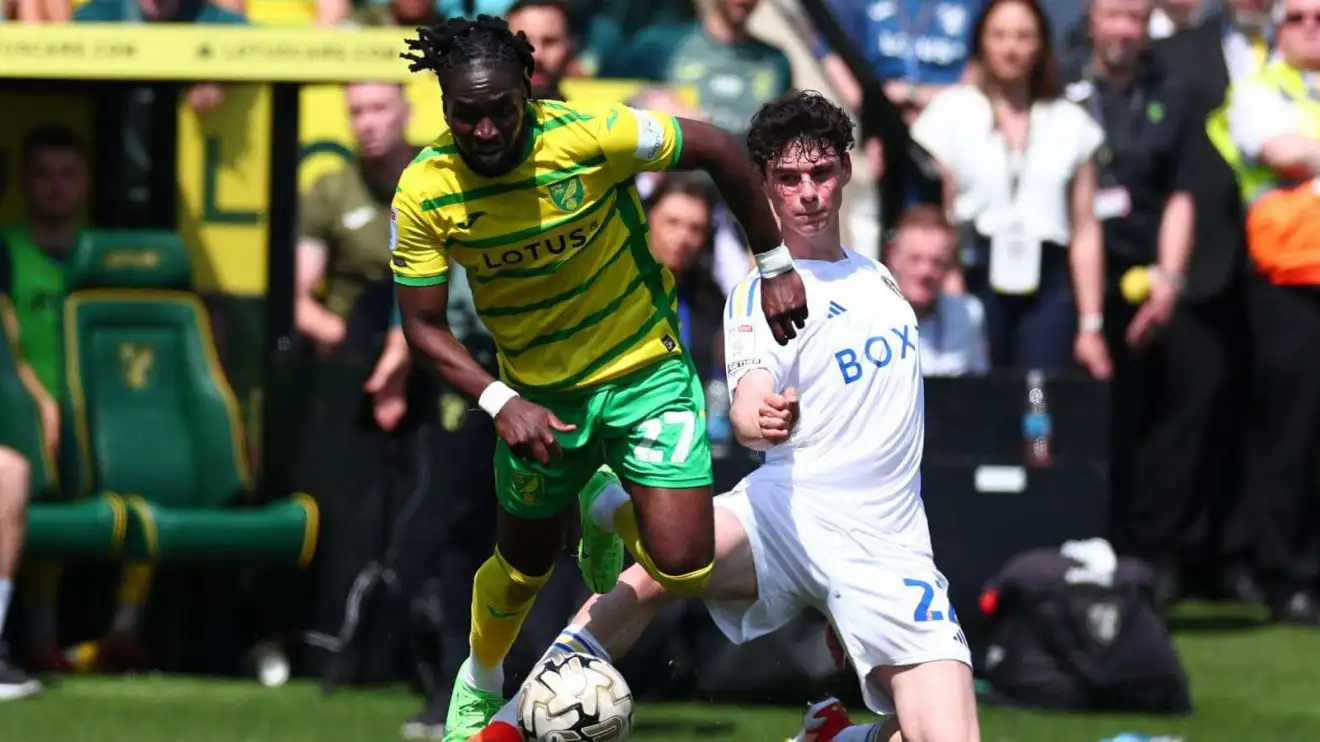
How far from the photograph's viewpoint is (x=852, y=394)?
7055 mm

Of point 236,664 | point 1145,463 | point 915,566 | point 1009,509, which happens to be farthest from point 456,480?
point 1145,463

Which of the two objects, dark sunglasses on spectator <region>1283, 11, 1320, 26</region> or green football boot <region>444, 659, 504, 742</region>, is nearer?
green football boot <region>444, 659, 504, 742</region>

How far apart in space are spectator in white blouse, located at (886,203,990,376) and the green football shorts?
284 centimetres

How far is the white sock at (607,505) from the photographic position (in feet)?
25.2

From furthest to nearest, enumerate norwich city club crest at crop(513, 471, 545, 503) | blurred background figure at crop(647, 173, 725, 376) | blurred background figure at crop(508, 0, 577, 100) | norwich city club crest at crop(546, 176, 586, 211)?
blurred background figure at crop(508, 0, 577, 100) < blurred background figure at crop(647, 173, 725, 376) < norwich city club crest at crop(513, 471, 545, 503) < norwich city club crest at crop(546, 176, 586, 211)

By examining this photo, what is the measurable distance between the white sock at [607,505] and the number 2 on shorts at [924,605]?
0.98 metres

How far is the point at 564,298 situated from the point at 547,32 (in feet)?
9.44

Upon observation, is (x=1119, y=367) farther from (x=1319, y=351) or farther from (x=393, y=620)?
(x=393, y=620)

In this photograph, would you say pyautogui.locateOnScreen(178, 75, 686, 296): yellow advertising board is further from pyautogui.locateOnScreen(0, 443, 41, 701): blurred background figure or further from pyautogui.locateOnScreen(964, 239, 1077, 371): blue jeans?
pyautogui.locateOnScreen(964, 239, 1077, 371): blue jeans

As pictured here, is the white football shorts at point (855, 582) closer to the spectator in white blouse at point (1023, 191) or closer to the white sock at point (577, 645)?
the white sock at point (577, 645)

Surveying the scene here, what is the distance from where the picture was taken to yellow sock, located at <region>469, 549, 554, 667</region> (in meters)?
7.80

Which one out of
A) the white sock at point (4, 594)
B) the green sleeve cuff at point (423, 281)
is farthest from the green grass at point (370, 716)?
the green sleeve cuff at point (423, 281)

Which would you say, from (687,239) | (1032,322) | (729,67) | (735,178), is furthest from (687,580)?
(729,67)

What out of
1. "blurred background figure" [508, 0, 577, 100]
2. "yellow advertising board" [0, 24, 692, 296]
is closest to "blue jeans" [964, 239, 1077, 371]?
"yellow advertising board" [0, 24, 692, 296]
